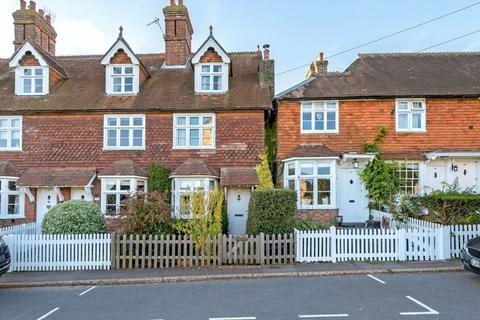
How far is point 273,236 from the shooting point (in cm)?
1200

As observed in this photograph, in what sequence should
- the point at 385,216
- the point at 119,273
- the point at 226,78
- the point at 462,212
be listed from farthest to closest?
the point at 226,78 < the point at 385,216 < the point at 462,212 < the point at 119,273

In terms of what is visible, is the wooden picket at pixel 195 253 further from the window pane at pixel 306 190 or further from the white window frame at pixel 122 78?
the white window frame at pixel 122 78

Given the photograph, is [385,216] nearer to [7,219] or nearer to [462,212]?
[462,212]

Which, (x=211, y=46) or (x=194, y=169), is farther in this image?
(x=211, y=46)

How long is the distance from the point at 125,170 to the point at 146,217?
6.03 metres

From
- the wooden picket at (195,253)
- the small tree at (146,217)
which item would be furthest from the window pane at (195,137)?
the wooden picket at (195,253)

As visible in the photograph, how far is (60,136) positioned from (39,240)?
8.18 m

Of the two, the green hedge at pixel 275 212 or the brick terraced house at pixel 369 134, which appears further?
the brick terraced house at pixel 369 134

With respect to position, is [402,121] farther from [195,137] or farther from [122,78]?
[122,78]

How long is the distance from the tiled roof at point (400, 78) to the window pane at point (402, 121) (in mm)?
995

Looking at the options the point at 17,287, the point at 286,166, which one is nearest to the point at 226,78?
the point at 286,166

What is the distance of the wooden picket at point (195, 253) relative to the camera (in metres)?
11.7

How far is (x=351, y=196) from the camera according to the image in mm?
18109

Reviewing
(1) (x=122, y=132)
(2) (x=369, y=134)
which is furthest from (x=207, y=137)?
(2) (x=369, y=134)
